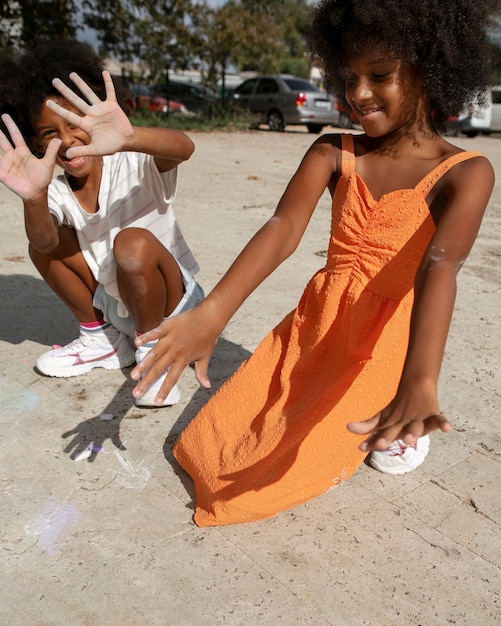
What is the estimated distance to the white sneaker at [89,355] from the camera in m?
2.67

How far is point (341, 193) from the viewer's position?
2016 mm

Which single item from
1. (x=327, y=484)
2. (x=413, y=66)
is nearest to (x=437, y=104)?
(x=413, y=66)

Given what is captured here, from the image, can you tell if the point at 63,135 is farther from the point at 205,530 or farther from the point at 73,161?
the point at 205,530

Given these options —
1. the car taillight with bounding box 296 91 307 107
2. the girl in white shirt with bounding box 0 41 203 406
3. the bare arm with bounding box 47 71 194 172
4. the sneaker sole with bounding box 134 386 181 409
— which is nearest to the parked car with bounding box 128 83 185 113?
the car taillight with bounding box 296 91 307 107

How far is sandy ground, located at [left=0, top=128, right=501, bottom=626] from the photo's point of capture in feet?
5.12

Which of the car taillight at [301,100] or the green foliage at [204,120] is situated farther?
the car taillight at [301,100]

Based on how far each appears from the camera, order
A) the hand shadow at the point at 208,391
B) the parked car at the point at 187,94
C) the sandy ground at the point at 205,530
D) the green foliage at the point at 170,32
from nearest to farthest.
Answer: the sandy ground at the point at 205,530 → the hand shadow at the point at 208,391 → the green foliage at the point at 170,32 → the parked car at the point at 187,94

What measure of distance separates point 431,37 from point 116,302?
1535 millimetres

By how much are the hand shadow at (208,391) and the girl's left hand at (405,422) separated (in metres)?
0.85

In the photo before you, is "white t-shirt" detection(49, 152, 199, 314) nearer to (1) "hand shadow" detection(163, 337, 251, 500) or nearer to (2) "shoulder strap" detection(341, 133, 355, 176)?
(1) "hand shadow" detection(163, 337, 251, 500)

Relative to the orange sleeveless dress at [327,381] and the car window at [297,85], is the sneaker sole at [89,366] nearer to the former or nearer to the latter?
the orange sleeveless dress at [327,381]

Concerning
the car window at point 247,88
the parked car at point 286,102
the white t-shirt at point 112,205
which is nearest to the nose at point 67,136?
the white t-shirt at point 112,205

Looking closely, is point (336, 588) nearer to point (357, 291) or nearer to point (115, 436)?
point (357, 291)

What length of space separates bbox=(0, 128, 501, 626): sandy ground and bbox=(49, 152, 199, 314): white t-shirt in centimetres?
49
